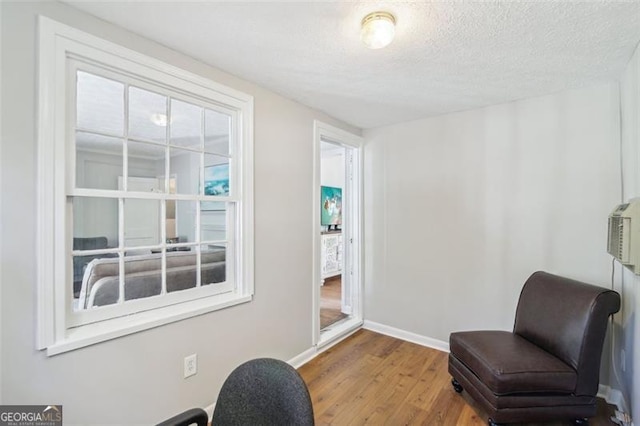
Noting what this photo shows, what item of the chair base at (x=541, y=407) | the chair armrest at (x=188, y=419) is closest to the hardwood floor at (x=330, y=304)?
the chair base at (x=541, y=407)

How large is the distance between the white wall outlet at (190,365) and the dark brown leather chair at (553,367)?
1891 mm

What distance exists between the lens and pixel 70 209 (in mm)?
1473

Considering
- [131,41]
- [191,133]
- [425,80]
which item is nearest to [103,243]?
[191,133]

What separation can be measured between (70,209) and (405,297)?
304cm

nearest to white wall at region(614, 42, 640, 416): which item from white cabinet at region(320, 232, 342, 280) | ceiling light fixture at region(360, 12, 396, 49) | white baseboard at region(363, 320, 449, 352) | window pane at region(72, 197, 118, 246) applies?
white baseboard at region(363, 320, 449, 352)

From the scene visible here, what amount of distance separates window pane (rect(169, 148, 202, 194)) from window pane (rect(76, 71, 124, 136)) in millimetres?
337

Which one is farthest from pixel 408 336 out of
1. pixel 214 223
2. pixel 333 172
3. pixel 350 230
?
pixel 333 172

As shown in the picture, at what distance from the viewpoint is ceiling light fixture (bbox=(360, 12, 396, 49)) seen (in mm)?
1440

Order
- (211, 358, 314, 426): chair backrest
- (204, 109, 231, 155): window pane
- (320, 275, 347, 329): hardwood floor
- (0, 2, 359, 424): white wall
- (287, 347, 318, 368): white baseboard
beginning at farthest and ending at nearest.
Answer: (320, 275, 347, 329): hardwood floor → (287, 347, 318, 368): white baseboard → (204, 109, 231, 155): window pane → (0, 2, 359, 424): white wall → (211, 358, 314, 426): chair backrest

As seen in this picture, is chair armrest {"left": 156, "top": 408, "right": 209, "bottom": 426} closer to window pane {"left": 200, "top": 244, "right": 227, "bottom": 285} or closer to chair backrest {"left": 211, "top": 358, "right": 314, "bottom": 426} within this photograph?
chair backrest {"left": 211, "top": 358, "right": 314, "bottom": 426}

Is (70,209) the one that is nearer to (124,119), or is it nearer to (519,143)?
(124,119)

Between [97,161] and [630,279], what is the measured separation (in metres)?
3.45

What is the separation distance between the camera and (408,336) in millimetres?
3209

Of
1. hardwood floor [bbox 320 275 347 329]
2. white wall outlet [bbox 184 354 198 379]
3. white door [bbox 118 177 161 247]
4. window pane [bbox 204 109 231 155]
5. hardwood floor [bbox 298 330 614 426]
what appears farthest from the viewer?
hardwood floor [bbox 320 275 347 329]
